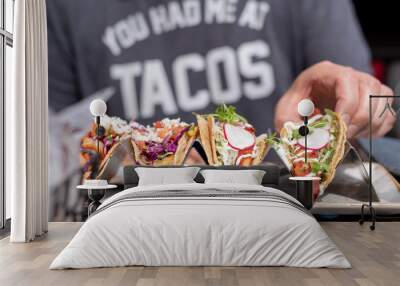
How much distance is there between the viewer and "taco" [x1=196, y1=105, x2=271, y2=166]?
24.7 feet

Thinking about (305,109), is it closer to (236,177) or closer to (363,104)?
(363,104)

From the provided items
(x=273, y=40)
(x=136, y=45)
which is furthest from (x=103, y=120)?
(x=273, y=40)

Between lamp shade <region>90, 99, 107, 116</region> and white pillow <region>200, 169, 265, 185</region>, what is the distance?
1.51m

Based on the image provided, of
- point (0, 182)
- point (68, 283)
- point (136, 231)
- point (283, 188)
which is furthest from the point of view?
point (283, 188)

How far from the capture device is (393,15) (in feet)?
25.0

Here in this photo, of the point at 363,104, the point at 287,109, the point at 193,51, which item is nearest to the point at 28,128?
the point at 193,51

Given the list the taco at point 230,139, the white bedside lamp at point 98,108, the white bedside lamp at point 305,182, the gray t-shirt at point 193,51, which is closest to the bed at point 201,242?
the white bedside lamp at point 305,182

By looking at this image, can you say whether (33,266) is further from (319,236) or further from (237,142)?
(237,142)

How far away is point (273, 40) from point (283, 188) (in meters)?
1.89

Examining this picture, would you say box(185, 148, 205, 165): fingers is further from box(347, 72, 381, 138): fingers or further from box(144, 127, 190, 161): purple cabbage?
box(347, 72, 381, 138): fingers

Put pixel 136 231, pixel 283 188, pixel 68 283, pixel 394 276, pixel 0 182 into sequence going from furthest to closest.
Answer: pixel 283 188, pixel 0 182, pixel 136 231, pixel 394 276, pixel 68 283

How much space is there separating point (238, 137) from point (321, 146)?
3.51 feet

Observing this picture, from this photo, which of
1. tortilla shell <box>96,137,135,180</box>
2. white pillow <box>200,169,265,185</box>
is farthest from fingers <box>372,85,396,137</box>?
tortilla shell <box>96,137,135,180</box>

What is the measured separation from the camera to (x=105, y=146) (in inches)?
299
